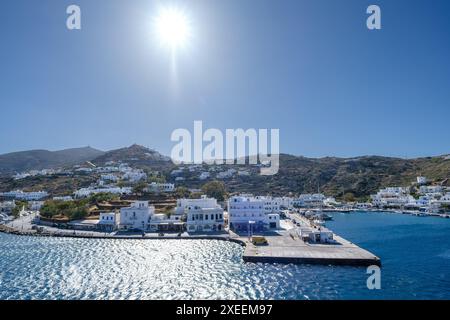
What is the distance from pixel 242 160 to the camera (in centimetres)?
15550

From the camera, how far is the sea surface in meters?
22.5

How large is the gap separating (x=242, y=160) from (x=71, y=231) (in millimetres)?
113507

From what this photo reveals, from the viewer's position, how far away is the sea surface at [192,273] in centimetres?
2255

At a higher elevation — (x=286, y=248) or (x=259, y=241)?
(x=259, y=241)

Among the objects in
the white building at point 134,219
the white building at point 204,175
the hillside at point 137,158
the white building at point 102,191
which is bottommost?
the white building at point 134,219

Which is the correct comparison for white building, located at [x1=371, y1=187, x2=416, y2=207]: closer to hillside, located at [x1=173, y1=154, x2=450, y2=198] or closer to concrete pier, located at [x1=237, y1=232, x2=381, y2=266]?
hillside, located at [x1=173, y1=154, x2=450, y2=198]

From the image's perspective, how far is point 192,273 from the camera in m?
27.0

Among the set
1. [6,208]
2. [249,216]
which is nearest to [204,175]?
[6,208]

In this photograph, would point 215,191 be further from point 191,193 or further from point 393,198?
point 393,198

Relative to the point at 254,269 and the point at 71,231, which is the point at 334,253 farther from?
the point at 71,231

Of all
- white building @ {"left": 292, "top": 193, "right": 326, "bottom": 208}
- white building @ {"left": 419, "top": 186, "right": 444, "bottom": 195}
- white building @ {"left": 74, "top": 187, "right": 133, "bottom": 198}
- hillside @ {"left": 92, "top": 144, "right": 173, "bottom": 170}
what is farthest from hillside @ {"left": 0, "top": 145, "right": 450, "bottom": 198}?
hillside @ {"left": 92, "top": 144, "right": 173, "bottom": 170}

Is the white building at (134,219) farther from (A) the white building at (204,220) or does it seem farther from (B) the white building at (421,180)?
(B) the white building at (421,180)

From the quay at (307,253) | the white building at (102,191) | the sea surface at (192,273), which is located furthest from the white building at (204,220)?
the white building at (102,191)

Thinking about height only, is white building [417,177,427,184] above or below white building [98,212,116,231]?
above
